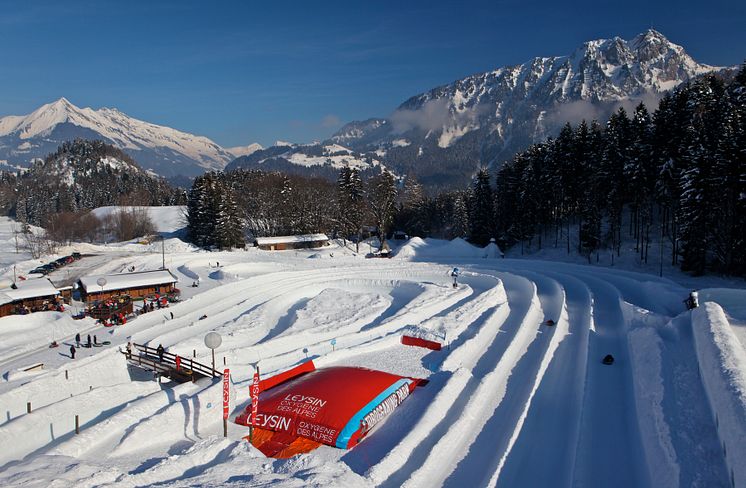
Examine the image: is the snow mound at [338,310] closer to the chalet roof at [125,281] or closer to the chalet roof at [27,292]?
the chalet roof at [125,281]

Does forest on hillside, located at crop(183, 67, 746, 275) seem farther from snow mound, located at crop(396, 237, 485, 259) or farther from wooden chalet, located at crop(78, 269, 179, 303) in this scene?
wooden chalet, located at crop(78, 269, 179, 303)

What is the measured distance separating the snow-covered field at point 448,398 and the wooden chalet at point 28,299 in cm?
260

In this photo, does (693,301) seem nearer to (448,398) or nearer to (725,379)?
(725,379)

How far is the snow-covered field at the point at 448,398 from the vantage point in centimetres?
1146

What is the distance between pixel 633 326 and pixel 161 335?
84.1 feet

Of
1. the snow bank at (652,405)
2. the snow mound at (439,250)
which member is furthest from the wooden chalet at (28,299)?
the snow mound at (439,250)

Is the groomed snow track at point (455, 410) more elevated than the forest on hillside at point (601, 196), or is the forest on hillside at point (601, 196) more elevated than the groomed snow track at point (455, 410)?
the forest on hillside at point (601, 196)

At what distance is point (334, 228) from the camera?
7738 centimetres

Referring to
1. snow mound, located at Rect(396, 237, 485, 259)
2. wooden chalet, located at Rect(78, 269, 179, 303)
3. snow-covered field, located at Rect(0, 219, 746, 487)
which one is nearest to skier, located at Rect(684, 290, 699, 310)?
snow-covered field, located at Rect(0, 219, 746, 487)

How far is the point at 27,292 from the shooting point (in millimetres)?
30969

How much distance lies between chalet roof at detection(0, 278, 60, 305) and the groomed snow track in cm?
827

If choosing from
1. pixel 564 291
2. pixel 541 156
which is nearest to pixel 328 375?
pixel 564 291

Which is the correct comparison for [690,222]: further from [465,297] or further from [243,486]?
[243,486]

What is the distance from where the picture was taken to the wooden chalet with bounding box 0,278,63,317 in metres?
30.2
